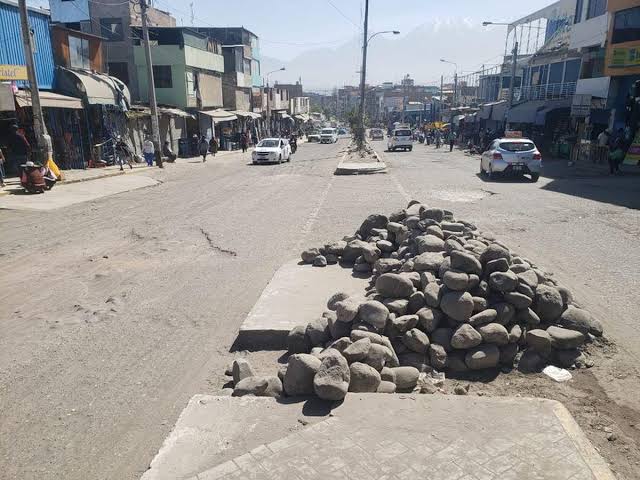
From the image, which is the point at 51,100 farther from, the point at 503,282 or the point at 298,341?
the point at 503,282

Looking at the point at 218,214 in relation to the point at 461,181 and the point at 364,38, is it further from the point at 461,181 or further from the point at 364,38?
the point at 364,38

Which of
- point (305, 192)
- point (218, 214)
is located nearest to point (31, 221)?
point (218, 214)

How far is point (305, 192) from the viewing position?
56.4ft

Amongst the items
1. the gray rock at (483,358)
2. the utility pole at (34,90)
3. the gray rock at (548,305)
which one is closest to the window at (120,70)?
the utility pole at (34,90)

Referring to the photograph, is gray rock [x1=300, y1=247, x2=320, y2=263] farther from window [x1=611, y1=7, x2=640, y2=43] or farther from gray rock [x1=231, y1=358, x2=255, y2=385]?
window [x1=611, y1=7, x2=640, y2=43]

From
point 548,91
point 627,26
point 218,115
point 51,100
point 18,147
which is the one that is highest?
point 627,26

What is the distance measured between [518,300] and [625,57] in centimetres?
2484

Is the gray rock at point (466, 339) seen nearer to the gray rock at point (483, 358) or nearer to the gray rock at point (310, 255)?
the gray rock at point (483, 358)

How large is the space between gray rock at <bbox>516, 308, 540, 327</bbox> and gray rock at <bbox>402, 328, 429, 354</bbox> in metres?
1.06

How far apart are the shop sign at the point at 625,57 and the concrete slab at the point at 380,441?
25728mm

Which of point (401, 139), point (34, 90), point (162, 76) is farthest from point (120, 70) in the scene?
point (401, 139)

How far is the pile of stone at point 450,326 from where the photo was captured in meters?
4.35

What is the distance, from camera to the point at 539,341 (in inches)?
190

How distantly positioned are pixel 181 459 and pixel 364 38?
140ft
